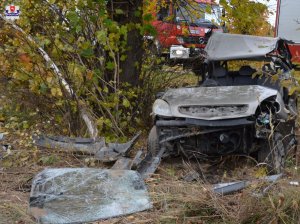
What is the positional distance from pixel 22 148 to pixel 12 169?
75 cm

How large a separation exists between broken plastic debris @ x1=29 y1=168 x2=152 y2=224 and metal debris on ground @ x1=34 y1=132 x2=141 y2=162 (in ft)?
2.59

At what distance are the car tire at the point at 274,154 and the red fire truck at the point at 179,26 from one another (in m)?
3.15

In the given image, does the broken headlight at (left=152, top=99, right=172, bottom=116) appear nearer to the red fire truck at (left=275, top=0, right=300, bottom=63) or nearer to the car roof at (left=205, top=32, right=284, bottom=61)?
the car roof at (left=205, top=32, right=284, bottom=61)

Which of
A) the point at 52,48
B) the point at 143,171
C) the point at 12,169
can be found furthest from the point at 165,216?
the point at 52,48

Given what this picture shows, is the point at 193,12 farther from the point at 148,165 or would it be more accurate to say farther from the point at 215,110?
the point at 148,165

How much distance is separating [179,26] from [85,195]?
5.24m

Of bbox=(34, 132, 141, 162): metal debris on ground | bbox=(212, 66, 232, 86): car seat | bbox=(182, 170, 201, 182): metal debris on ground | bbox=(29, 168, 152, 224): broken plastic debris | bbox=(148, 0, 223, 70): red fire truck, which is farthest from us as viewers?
bbox=(148, 0, 223, 70): red fire truck

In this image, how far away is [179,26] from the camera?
9430 mm

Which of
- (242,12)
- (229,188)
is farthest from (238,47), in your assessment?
(229,188)

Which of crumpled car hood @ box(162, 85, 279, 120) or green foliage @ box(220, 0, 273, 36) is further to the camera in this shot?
green foliage @ box(220, 0, 273, 36)

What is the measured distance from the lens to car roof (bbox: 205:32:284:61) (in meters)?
7.30

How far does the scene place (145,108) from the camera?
27.9 feet

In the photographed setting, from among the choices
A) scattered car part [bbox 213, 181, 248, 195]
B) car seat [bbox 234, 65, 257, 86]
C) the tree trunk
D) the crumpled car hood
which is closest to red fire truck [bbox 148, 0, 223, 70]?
the tree trunk

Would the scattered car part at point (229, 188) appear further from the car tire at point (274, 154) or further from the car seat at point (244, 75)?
the car seat at point (244, 75)
